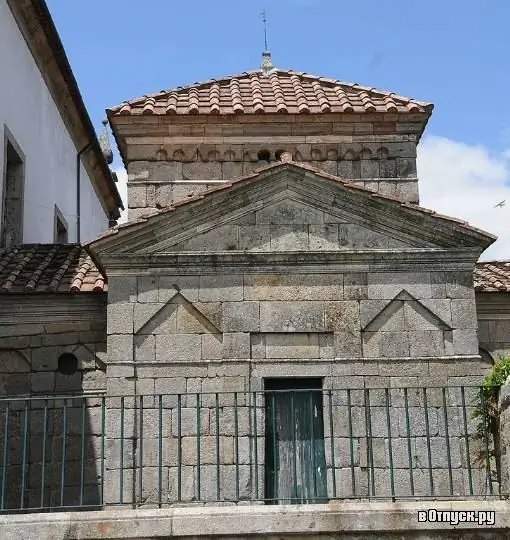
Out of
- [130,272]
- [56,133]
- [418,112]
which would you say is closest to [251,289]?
[130,272]

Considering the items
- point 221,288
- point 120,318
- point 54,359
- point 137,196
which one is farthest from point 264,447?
point 137,196

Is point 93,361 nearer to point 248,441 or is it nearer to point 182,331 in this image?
point 182,331

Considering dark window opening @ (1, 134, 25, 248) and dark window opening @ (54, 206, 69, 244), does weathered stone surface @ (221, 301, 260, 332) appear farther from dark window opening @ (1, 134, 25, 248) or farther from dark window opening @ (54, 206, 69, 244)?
dark window opening @ (54, 206, 69, 244)

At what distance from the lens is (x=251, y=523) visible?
6.50 m

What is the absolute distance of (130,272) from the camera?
10641 mm

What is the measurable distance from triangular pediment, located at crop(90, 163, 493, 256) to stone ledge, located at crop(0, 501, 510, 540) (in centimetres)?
455

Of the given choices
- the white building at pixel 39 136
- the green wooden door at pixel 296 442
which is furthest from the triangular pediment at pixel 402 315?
the white building at pixel 39 136

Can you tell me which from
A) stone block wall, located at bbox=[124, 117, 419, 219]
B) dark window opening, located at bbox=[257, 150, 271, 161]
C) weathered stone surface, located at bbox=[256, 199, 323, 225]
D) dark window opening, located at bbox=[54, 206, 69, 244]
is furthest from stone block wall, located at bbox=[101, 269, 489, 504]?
dark window opening, located at bbox=[54, 206, 69, 244]

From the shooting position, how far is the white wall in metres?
14.3

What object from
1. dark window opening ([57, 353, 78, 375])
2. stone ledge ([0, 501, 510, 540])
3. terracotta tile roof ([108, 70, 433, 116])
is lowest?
stone ledge ([0, 501, 510, 540])

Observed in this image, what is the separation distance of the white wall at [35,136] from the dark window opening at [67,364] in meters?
3.85

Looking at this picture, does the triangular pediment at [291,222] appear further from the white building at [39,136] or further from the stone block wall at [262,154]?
the white building at [39,136]

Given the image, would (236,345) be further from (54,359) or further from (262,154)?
(262,154)

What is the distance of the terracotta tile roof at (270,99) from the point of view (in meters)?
14.2
